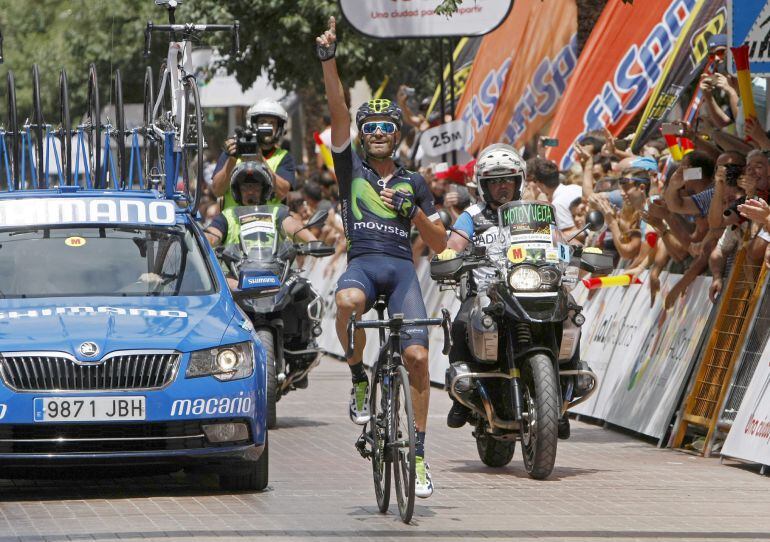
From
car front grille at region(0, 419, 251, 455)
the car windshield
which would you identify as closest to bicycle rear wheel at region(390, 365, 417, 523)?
car front grille at region(0, 419, 251, 455)

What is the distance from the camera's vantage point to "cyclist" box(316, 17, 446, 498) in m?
10.3

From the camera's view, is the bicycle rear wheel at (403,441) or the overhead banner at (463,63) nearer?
the bicycle rear wheel at (403,441)

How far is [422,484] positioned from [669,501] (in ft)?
5.60

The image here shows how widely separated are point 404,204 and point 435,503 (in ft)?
5.61

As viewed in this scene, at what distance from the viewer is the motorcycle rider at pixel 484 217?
1170 cm

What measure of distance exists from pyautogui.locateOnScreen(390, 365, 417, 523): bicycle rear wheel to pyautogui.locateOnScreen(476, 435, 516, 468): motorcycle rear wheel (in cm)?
258

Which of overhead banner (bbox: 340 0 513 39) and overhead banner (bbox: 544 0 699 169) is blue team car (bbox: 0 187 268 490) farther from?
overhead banner (bbox: 544 0 699 169)

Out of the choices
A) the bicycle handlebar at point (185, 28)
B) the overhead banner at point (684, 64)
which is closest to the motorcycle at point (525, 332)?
the bicycle handlebar at point (185, 28)

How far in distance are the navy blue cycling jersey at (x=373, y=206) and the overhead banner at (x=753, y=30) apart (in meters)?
4.09

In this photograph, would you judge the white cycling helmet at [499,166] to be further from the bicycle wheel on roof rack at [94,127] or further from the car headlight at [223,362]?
the bicycle wheel on roof rack at [94,127]

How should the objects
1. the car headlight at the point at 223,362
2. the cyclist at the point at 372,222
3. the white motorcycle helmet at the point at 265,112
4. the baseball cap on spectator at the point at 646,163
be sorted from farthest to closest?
1. the white motorcycle helmet at the point at 265,112
2. the baseball cap on spectator at the point at 646,163
3. the cyclist at the point at 372,222
4. the car headlight at the point at 223,362

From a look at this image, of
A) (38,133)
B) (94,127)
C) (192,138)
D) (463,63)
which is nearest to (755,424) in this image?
(192,138)

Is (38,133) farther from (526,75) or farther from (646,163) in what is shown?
(526,75)

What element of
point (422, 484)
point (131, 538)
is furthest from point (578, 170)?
point (131, 538)
